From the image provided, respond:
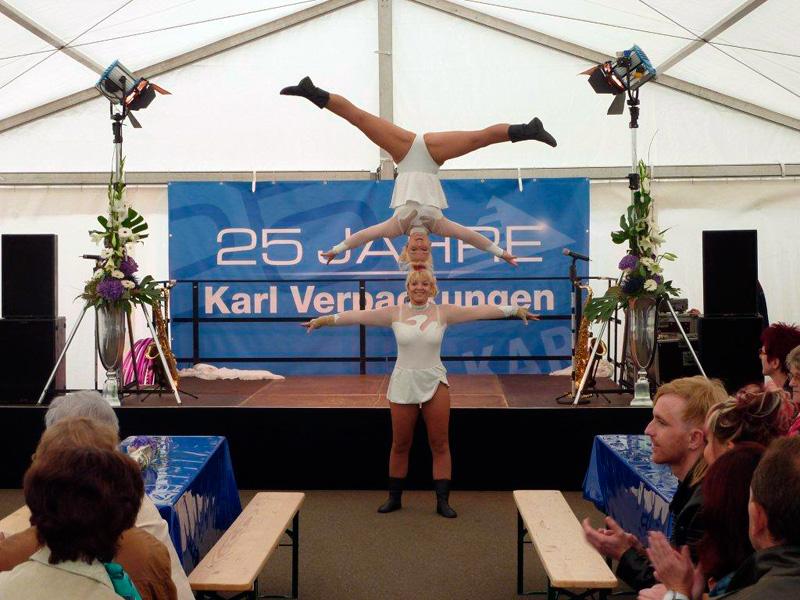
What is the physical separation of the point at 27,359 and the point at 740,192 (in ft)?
20.8

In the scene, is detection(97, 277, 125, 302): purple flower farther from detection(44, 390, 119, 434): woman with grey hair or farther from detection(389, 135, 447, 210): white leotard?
detection(44, 390, 119, 434): woman with grey hair

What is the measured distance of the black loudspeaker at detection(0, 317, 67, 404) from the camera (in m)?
6.06

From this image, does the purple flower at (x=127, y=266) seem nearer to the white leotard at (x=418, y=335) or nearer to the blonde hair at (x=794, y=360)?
the white leotard at (x=418, y=335)

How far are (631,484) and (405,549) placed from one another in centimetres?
141

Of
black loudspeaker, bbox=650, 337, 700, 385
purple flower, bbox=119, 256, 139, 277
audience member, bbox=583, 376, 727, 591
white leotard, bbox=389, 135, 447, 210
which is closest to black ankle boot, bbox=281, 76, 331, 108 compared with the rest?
white leotard, bbox=389, 135, 447, 210

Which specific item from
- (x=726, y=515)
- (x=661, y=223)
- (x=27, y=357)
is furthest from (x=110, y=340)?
(x=661, y=223)

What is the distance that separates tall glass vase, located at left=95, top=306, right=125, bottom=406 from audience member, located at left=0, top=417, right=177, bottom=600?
3735mm

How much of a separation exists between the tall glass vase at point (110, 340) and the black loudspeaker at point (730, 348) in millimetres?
3793

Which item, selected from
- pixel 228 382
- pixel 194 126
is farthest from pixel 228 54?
pixel 228 382

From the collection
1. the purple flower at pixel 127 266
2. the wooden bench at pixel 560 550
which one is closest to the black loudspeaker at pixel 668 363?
the wooden bench at pixel 560 550

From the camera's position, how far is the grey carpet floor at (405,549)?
13.3ft

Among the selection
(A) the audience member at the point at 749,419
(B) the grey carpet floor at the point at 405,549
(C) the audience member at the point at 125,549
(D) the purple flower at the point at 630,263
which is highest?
(D) the purple flower at the point at 630,263

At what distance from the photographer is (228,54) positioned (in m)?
8.68

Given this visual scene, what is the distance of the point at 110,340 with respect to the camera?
5.83m
